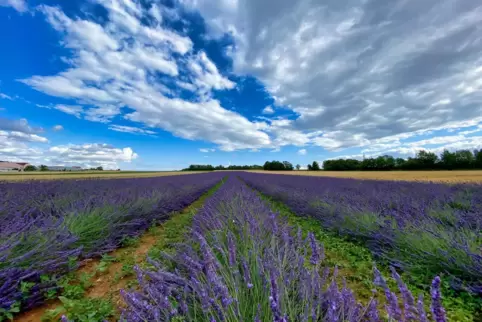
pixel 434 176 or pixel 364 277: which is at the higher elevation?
pixel 434 176

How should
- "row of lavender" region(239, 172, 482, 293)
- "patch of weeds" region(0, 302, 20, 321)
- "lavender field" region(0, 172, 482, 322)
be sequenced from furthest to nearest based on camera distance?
"row of lavender" region(239, 172, 482, 293) < "patch of weeds" region(0, 302, 20, 321) < "lavender field" region(0, 172, 482, 322)

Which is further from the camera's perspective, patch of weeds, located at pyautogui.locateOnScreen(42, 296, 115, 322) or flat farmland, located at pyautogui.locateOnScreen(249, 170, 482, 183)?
flat farmland, located at pyautogui.locateOnScreen(249, 170, 482, 183)

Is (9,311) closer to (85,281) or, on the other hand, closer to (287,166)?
(85,281)

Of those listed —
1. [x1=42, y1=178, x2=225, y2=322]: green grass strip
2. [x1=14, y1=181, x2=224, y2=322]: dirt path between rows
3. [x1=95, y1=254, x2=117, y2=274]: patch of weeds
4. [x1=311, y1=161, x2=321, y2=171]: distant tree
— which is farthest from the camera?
[x1=311, y1=161, x2=321, y2=171]: distant tree

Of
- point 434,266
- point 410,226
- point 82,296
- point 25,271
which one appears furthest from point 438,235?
point 25,271

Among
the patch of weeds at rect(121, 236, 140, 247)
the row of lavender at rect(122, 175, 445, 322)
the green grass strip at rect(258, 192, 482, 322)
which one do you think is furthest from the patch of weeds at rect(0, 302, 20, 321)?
the green grass strip at rect(258, 192, 482, 322)

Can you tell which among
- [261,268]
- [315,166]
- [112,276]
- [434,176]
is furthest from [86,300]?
[315,166]

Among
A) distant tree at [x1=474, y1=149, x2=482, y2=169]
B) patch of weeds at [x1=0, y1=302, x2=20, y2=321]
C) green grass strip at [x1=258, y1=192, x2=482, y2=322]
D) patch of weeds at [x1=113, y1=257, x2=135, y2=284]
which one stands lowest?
green grass strip at [x1=258, y1=192, x2=482, y2=322]

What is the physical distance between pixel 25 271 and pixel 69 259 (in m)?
0.63

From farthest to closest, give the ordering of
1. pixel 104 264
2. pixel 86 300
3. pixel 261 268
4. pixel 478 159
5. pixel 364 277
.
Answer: pixel 478 159 → pixel 104 264 → pixel 364 277 → pixel 86 300 → pixel 261 268

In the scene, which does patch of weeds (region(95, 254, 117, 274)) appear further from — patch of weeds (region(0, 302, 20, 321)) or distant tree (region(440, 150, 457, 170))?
distant tree (region(440, 150, 457, 170))

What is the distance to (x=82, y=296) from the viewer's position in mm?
2227

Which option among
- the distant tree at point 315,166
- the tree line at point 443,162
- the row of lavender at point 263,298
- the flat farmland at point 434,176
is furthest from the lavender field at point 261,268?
the distant tree at point 315,166

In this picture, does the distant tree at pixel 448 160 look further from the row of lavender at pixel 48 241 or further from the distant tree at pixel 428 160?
the row of lavender at pixel 48 241
